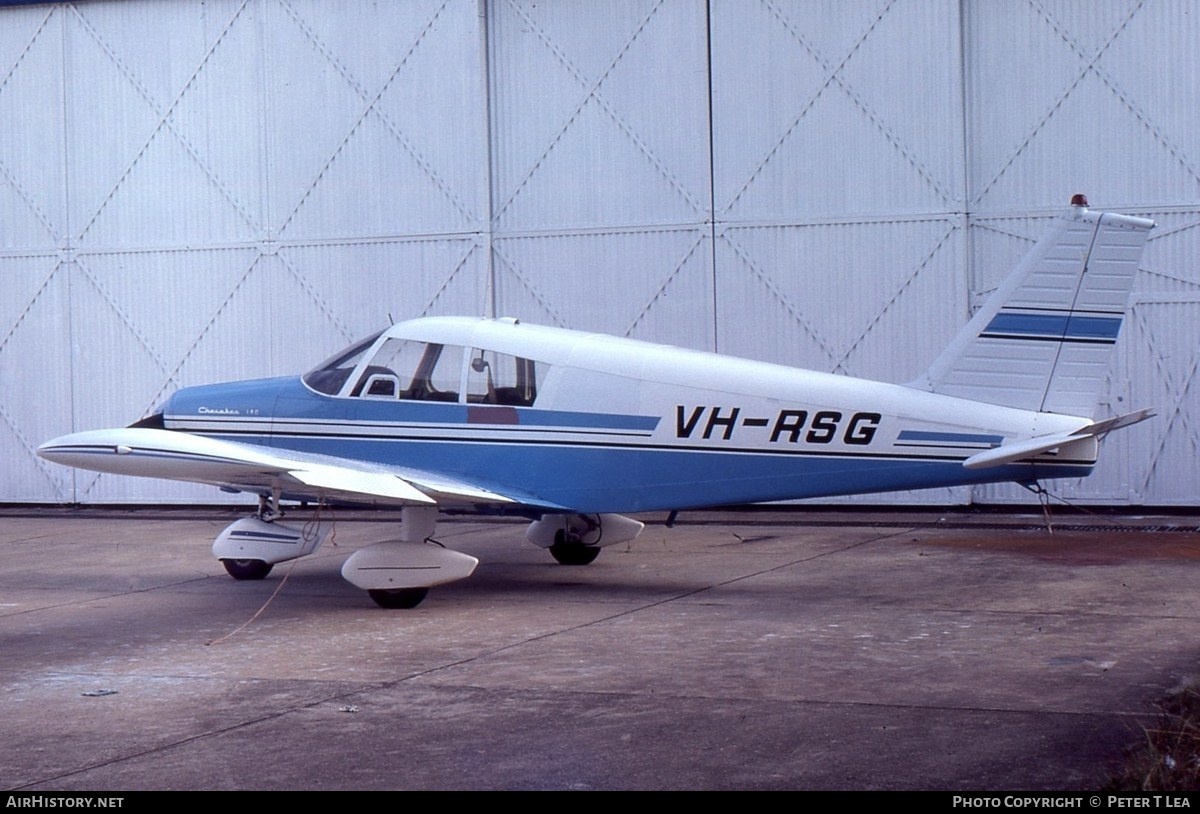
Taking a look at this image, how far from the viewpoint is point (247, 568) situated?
12.6 metres

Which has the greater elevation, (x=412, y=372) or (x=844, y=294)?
(x=844, y=294)

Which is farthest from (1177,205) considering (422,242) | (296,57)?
(296,57)

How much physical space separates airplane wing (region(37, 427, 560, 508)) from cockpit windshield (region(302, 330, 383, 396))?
1168mm

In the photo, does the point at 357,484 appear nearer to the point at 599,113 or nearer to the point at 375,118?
the point at 599,113

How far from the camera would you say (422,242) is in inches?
→ 754

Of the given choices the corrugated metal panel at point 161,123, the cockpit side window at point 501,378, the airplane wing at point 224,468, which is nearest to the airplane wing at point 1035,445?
the cockpit side window at point 501,378

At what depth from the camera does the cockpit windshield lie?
12.0 metres

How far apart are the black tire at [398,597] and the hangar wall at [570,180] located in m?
8.04

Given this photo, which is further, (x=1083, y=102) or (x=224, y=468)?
(x=1083, y=102)

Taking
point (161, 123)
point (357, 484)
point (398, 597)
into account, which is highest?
point (161, 123)

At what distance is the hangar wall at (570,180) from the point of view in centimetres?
1678

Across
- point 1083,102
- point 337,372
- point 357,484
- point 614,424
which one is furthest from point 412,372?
point 1083,102

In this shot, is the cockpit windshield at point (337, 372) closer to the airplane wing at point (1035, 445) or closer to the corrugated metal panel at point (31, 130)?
the airplane wing at point (1035, 445)

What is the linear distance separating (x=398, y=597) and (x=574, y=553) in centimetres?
281
